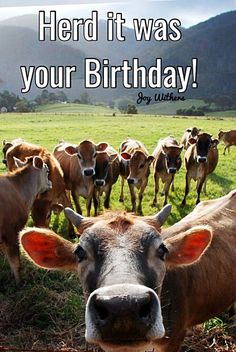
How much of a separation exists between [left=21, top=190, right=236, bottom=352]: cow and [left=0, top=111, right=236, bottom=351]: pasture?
786mm

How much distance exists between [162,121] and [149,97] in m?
10.7

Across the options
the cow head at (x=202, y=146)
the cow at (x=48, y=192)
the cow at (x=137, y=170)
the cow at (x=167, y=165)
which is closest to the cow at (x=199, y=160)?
the cow head at (x=202, y=146)

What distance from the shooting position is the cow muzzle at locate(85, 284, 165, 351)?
1.84 metres

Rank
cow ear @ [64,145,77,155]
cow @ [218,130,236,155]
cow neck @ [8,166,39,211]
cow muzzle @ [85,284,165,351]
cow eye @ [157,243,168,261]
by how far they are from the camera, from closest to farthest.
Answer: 1. cow muzzle @ [85,284,165,351]
2. cow eye @ [157,243,168,261]
3. cow neck @ [8,166,39,211]
4. cow ear @ [64,145,77,155]
5. cow @ [218,130,236,155]

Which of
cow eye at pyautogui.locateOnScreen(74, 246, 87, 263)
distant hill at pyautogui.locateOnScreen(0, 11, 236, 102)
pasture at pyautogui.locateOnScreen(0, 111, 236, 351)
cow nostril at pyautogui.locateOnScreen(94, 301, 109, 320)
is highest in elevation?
distant hill at pyautogui.locateOnScreen(0, 11, 236, 102)

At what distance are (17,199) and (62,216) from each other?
2.24m

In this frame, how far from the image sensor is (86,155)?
762 centimetres

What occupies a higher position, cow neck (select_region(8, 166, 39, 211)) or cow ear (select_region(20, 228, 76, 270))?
cow ear (select_region(20, 228, 76, 270))

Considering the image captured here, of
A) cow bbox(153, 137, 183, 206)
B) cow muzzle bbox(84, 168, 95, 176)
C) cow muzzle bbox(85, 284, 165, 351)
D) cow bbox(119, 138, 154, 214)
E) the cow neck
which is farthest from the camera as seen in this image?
cow bbox(153, 137, 183, 206)

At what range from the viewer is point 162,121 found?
18.6 m

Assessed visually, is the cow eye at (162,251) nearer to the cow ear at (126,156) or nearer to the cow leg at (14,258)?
the cow leg at (14,258)

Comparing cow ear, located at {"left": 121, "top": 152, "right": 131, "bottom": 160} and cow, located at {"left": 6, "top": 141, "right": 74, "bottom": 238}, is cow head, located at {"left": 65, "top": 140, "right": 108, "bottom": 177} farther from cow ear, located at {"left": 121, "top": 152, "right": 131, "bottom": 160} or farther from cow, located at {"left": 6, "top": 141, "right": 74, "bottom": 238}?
cow ear, located at {"left": 121, "top": 152, "right": 131, "bottom": 160}

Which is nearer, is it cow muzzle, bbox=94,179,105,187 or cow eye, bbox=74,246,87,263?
cow eye, bbox=74,246,87,263

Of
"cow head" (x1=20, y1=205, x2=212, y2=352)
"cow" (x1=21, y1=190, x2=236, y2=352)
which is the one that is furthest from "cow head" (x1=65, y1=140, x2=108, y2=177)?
"cow head" (x1=20, y1=205, x2=212, y2=352)
